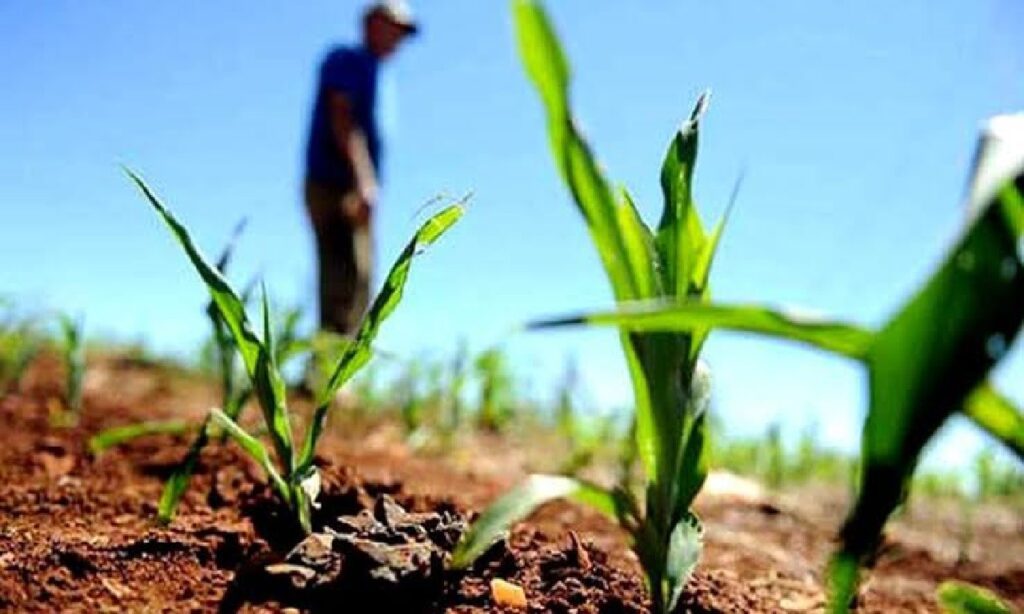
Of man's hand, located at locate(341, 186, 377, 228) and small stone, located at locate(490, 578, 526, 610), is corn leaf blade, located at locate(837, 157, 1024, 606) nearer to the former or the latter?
small stone, located at locate(490, 578, 526, 610)

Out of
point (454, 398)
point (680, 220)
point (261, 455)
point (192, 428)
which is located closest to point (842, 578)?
point (680, 220)

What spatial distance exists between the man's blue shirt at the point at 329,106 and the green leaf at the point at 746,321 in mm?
4653

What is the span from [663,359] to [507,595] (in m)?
0.36

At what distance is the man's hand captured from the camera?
5250mm

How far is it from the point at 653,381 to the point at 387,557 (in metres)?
0.34

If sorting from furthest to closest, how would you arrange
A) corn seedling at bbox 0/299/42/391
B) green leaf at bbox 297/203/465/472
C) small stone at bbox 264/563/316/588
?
1. corn seedling at bbox 0/299/42/391
2. green leaf at bbox 297/203/465/472
3. small stone at bbox 264/563/316/588

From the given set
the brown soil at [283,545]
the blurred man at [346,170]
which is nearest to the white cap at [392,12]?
the blurred man at [346,170]

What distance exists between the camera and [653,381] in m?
0.99

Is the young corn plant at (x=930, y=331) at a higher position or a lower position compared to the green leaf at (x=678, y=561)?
A: higher

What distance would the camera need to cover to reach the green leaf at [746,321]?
2.47 feet

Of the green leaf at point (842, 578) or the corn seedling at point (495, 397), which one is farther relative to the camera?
the corn seedling at point (495, 397)

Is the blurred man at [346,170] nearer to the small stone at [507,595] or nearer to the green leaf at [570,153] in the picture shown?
the small stone at [507,595]

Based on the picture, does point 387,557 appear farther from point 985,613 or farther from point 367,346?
point 985,613

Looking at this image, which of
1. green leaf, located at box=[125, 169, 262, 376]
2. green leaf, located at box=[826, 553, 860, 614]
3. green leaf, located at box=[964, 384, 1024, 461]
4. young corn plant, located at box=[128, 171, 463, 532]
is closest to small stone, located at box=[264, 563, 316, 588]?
young corn plant, located at box=[128, 171, 463, 532]
